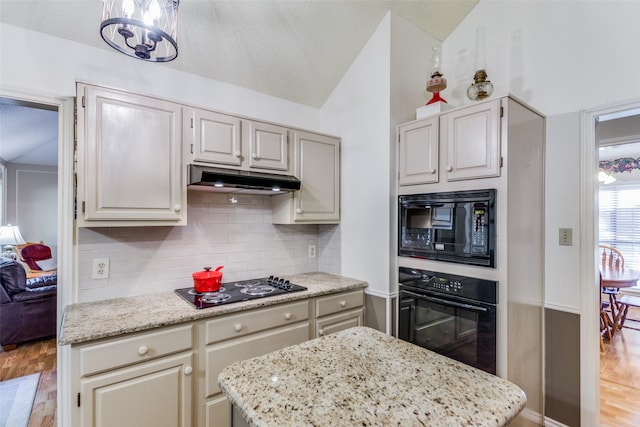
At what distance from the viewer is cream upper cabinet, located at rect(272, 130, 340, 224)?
2.50 meters

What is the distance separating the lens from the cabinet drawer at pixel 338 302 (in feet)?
7.44

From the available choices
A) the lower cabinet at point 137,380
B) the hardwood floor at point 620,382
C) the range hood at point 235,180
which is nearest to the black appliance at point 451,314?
the range hood at point 235,180

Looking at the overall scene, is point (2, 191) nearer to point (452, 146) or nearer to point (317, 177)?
point (317, 177)

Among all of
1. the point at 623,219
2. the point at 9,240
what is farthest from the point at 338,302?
the point at 623,219

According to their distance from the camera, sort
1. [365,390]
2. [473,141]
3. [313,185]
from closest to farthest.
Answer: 1. [365,390]
2. [473,141]
3. [313,185]

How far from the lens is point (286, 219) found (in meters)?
2.53

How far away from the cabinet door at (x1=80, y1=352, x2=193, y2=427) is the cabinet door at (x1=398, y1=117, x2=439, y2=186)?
178 cm

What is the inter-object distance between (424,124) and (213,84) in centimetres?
158

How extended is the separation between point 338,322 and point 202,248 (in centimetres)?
115

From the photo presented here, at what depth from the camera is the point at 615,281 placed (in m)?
3.30

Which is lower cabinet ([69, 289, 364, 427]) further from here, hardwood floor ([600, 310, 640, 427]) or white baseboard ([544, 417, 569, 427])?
hardwood floor ([600, 310, 640, 427])

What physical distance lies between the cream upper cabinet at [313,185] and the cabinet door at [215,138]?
49cm

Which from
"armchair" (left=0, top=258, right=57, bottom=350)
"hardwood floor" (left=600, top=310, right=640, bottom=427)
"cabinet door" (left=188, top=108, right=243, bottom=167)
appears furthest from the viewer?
"armchair" (left=0, top=258, right=57, bottom=350)

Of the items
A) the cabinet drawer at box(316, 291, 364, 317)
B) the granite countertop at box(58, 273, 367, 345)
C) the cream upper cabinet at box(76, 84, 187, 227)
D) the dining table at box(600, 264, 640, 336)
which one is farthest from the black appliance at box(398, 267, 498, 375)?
the dining table at box(600, 264, 640, 336)
